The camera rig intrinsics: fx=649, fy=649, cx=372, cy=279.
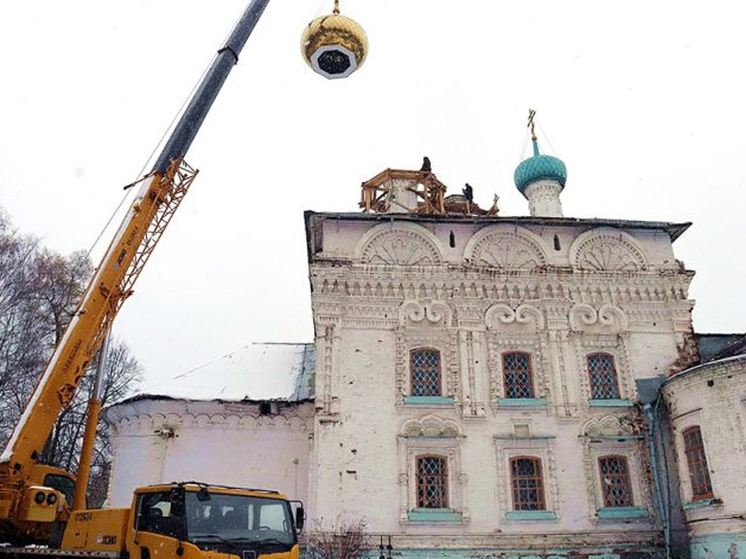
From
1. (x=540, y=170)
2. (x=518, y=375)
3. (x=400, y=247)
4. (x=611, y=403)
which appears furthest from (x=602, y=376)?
(x=540, y=170)

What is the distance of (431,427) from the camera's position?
1447cm

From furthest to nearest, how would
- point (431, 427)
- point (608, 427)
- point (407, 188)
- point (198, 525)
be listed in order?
point (407, 188)
point (608, 427)
point (431, 427)
point (198, 525)

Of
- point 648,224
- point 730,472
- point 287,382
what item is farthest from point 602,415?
point 287,382

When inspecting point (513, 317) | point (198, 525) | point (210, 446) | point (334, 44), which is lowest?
point (198, 525)

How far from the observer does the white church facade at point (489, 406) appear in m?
13.6

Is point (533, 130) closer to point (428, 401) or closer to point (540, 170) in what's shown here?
point (540, 170)

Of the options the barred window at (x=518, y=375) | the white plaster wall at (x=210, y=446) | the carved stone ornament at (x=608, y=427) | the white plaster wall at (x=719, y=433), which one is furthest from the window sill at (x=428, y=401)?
the white plaster wall at (x=719, y=433)

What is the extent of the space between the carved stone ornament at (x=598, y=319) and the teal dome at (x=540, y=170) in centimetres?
590

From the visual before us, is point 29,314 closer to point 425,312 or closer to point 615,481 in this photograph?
point 425,312

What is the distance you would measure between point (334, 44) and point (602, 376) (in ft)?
33.4

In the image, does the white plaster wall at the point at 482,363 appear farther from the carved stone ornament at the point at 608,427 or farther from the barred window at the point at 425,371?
the barred window at the point at 425,371

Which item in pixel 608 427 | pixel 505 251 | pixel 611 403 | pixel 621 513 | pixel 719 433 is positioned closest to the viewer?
pixel 719 433

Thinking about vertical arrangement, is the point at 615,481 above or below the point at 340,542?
above

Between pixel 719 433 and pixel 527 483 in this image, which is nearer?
A: pixel 719 433
